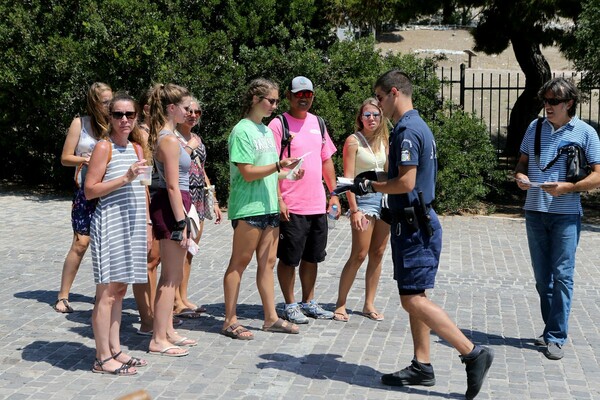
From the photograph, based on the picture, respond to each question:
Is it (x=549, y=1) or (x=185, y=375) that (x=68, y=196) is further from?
(x=185, y=375)

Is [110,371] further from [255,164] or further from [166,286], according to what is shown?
[255,164]

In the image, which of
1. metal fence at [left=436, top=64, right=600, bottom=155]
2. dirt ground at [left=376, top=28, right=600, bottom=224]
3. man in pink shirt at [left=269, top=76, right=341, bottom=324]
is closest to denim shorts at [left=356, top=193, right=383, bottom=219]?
man in pink shirt at [left=269, top=76, right=341, bottom=324]

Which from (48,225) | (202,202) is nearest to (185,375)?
(202,202)

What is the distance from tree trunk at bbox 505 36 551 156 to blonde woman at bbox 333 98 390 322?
1014 centimetres

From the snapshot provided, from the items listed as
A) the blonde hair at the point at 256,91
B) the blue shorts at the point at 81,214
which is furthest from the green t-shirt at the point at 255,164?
the blue shorts at the point at 81,214

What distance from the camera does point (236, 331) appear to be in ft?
22.5

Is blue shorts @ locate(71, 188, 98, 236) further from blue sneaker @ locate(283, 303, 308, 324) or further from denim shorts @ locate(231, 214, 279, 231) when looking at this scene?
blue sneaker @ locate(283, 303, 308, 324)

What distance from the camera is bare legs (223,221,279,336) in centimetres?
681

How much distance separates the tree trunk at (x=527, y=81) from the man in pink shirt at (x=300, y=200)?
1048 cm

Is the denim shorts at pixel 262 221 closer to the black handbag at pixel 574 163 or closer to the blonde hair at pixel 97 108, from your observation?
the blonde hair at pixel 97 108

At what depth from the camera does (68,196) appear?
47.9ft

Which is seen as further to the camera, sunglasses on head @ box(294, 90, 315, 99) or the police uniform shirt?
sunglasses on head @ box(294, 90, 315, 99)

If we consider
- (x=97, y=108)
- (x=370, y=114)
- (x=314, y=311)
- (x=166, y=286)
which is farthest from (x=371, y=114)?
(x=166, y=286)

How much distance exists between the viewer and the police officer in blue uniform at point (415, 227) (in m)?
5.54
